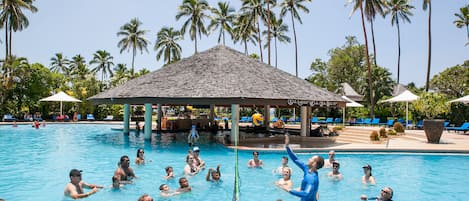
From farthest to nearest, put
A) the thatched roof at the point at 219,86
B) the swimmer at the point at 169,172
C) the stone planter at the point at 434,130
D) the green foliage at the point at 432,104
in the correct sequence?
the green foliage at the point at 432,104, the stone planter at the point at 434,130, the thatched roof at the point at 219,86, the swimmer at the point at 169,172

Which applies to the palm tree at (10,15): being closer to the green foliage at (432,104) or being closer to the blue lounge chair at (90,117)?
the blue lounge chair at (90,117)

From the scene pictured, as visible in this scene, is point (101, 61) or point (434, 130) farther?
point (101, 61)

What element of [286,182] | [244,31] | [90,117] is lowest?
[286,182]

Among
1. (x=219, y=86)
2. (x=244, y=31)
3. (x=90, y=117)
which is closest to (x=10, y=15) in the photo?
(x=90, y=117)

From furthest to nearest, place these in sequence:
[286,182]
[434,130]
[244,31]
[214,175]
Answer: [244,31]
[434,130]
[214,175]
[286,182]

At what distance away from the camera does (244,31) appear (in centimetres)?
4762

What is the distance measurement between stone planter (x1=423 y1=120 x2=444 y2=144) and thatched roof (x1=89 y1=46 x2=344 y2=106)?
186 inches

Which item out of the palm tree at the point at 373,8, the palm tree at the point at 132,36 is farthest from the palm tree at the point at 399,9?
the palm tree at the point at 132,36

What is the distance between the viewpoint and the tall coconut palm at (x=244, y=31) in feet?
153

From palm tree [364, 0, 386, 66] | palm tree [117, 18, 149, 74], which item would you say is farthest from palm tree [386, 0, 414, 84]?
palm tree [117, 18, 149, 74]

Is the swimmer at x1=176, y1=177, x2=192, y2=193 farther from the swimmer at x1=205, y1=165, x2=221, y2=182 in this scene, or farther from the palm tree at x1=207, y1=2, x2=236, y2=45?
the palm tree at x1=207, y1=2, x2=236, y2=45

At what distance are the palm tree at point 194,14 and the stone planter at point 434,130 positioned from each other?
117 feet

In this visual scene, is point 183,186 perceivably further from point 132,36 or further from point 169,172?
point 132,36

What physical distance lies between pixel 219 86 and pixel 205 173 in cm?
740
